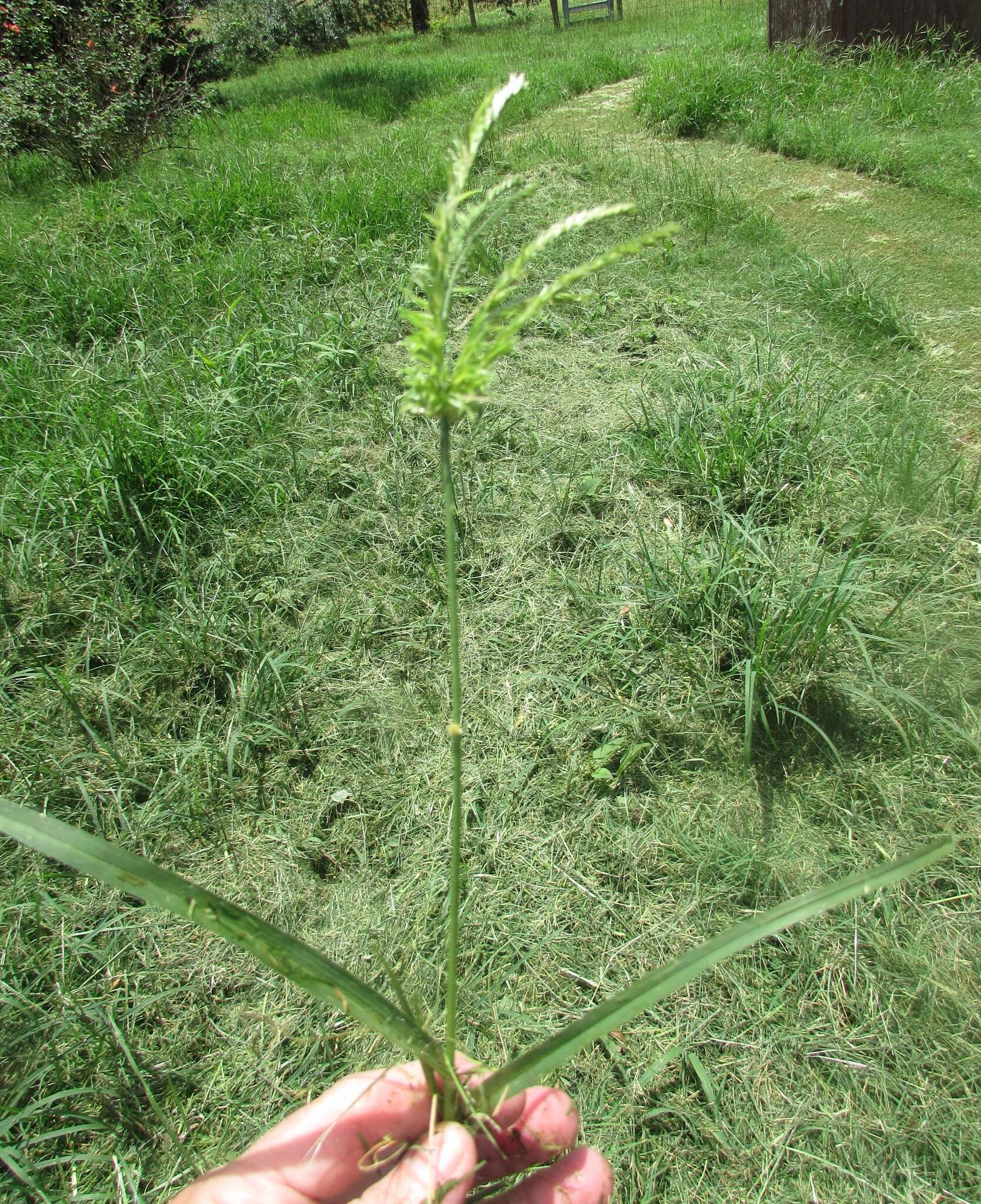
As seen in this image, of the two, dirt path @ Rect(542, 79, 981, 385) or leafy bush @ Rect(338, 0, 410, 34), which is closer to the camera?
dirt path @ Rect(542, 79, 981, 385)

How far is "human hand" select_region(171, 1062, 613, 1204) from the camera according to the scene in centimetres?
99

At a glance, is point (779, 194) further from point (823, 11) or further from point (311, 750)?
point (311, 750)

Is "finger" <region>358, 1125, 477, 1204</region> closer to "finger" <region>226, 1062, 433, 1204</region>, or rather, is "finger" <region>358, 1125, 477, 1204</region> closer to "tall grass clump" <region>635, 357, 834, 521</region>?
"finger" <region>226, 1062, 433, 1204</region>

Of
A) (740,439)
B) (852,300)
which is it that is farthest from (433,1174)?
(852,300)

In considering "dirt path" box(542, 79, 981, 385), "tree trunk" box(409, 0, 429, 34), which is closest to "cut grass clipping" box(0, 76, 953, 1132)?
"dirt path" box(542, 79, 981, 385)

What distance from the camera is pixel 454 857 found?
→ 2.86 feet

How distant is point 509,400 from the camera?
3188mm

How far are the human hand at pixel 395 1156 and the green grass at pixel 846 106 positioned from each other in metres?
5.47

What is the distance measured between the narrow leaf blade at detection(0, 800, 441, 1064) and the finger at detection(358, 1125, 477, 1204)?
20 cm

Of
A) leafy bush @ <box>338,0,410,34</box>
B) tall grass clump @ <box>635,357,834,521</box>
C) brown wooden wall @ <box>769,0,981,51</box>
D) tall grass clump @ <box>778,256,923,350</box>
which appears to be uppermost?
leafy bush @ <box>338,0,410,34</box>

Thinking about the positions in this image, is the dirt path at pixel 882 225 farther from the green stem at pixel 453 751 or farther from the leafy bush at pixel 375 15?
the leafy bush at pixel 375 15

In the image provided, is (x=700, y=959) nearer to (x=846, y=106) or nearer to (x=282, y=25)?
(x=846, y=106)

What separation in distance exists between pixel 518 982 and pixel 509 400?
2.28 meters

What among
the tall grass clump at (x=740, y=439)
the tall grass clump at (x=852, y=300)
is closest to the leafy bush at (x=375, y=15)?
the tall grass clump at (x=852, y=300)
